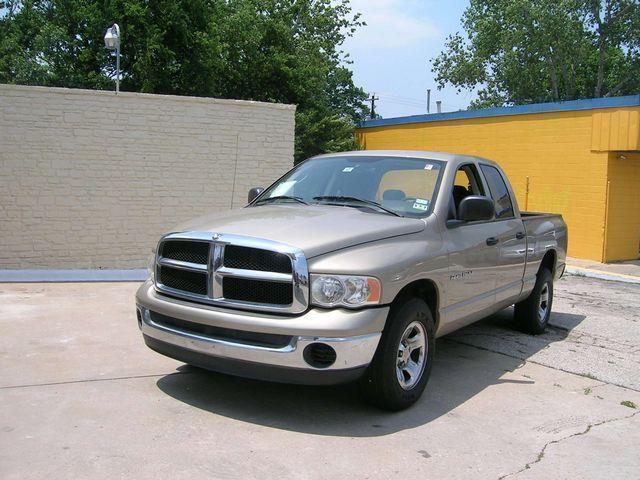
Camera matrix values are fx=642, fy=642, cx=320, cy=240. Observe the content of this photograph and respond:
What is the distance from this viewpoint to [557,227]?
25.6 feet

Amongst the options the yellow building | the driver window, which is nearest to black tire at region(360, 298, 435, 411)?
the driver window

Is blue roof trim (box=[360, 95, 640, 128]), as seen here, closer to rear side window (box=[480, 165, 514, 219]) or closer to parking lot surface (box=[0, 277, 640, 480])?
rear side window (box=[480, 165, 514, 219])

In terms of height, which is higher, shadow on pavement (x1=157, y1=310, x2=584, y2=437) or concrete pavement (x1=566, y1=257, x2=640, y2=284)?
concrete pavement (x1=566, y1=257, x2=640, y2=284)

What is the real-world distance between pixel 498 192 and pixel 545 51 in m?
27.7

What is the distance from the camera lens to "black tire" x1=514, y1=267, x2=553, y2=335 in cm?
726

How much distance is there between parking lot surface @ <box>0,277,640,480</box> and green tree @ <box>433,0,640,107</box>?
26660mm

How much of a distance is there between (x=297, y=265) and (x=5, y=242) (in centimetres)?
757

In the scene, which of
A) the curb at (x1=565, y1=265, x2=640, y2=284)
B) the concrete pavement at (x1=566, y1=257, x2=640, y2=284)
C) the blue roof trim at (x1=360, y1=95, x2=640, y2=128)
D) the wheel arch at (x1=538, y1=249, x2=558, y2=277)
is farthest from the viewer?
the blue roof trim at (x1=360, y1=95, x2=640, y2=128)

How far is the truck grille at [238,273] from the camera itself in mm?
4109

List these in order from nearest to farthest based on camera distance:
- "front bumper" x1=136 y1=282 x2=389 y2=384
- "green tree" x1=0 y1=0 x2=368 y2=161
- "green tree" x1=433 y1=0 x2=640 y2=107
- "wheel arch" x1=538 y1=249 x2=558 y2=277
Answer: "front bumper" x1=136 y1=282 x2=389 y2=384
"wheel arch" x1=538 y1=249 x2=558 y2=277
"green tree" x1=0 y1=0 x2=368 y2=161
"green tree" x1=433 y1=0 x2=640 y2=107

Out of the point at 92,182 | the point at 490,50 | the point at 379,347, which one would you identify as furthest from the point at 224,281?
the point at 490,50

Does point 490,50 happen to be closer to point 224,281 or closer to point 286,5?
point 286,5

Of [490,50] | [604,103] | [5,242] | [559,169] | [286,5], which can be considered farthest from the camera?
[490,50]

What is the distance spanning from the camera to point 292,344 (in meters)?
4.04
